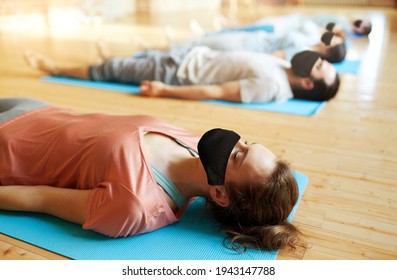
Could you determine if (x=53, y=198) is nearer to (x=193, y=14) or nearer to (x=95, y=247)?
(x=95, y=247)

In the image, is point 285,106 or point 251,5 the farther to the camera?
point 251,5

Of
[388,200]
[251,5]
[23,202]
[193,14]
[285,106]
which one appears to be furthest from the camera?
[251,5]

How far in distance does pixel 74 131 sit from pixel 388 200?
48.8 inches

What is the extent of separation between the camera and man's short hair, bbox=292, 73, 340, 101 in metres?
2.43

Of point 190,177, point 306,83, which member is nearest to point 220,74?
point 306,83

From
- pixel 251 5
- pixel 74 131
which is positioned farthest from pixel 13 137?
pixel 251 5

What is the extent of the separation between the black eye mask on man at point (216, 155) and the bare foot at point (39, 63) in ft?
8.05

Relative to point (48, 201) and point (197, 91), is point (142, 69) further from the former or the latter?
point (48, 201)

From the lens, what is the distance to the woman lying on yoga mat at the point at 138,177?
120cm

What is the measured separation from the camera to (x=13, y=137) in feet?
4.78

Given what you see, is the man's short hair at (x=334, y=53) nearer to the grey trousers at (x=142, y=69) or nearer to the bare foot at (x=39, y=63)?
the grey trousers at (x=142, y=69)

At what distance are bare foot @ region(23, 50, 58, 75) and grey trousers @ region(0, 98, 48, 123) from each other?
60.9 inches

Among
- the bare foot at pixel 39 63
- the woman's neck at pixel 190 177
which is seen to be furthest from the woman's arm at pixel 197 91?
the woman's neck at pixel 190 177

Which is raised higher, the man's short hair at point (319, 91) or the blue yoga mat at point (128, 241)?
the man's short hair at point (319, 91)
